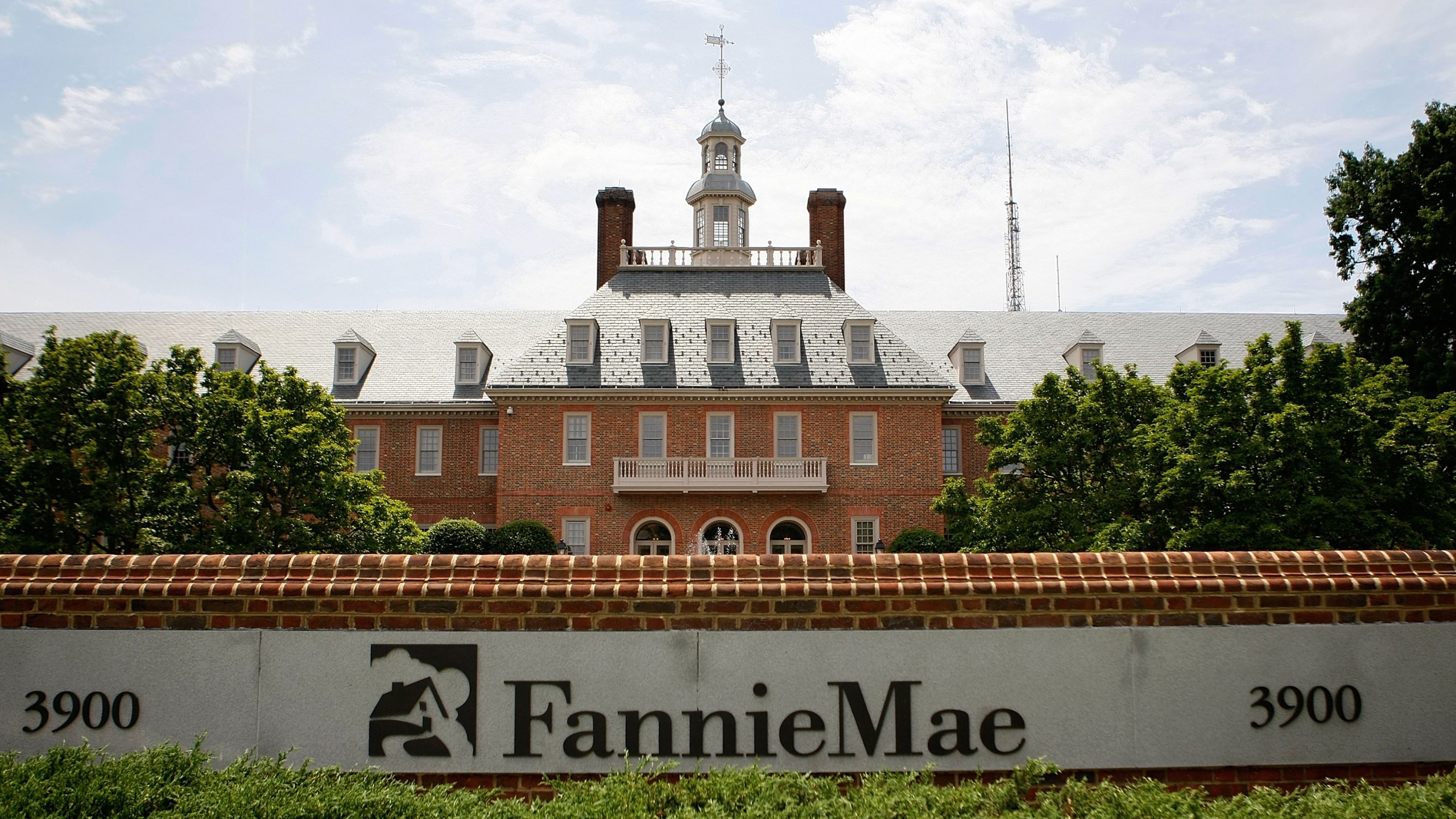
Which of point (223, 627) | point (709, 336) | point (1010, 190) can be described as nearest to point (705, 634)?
point (223, 627)

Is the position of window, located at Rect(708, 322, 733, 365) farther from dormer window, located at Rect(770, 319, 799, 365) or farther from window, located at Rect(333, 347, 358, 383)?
window, located at Rect(333, 347, 358, 383)

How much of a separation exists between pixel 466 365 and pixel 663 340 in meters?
7.61

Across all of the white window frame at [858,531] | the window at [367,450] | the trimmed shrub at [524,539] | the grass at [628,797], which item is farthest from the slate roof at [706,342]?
the grass at [628,797]

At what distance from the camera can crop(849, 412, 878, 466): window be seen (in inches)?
1247

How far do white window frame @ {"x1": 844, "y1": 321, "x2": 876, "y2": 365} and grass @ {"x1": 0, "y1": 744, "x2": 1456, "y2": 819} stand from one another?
25.5 metres

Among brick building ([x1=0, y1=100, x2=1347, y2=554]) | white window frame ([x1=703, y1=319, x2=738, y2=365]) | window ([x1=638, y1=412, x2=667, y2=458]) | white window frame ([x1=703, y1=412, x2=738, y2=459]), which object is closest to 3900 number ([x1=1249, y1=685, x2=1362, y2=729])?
brick building ([x1=0, y1=100, x2=1347, y2=554])

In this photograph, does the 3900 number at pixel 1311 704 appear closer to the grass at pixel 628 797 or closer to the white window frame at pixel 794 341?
the grass at pixel 628 797

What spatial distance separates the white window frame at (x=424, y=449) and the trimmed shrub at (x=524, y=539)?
16.3 ft

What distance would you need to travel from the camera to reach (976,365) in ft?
117

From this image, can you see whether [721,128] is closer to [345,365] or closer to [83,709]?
[345,365]

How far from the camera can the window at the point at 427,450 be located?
34062 mm

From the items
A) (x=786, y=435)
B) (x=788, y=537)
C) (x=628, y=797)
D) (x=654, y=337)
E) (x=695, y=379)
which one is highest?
(x=654, y=337)

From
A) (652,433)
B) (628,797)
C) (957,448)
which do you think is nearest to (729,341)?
(652,433)

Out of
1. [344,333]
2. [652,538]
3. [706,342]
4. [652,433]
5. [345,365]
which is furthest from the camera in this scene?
[344,333]
